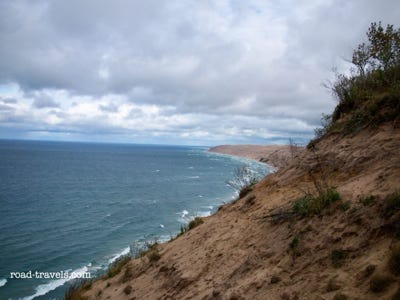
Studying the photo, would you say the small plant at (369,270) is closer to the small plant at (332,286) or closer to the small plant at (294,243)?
the small plant at (332,286)

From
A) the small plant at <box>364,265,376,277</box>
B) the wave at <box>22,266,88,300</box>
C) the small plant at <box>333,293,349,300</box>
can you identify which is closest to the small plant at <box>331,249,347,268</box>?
the small plant at <box>364,265,376,277</box>

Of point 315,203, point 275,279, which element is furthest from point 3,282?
point 315,203

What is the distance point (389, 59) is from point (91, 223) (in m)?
37.0

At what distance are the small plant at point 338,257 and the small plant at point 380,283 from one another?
42.1 inches

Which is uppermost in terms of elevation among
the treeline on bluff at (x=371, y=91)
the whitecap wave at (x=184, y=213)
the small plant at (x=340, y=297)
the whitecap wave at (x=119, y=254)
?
the treeline on bluff at (x=371, y=91)

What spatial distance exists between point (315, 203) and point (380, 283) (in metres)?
3.21

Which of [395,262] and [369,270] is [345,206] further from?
[395,262]

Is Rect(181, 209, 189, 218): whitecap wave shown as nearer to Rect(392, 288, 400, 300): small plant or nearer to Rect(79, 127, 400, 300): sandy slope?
Rect(79, 127, 400, 300): sandy slope

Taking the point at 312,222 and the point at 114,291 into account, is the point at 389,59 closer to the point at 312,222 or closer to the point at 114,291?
the point at 312,222

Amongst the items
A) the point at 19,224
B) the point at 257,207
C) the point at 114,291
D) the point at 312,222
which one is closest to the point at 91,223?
the point at 19,224

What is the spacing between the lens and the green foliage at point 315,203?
26.8 feet

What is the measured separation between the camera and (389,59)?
1199 cm

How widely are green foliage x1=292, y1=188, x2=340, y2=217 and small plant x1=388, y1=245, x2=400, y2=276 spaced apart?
262 centimetres

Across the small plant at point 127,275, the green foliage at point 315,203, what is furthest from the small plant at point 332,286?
the small plant at point 127,275
